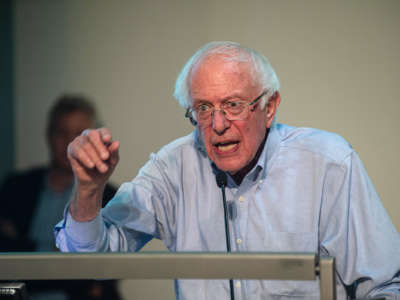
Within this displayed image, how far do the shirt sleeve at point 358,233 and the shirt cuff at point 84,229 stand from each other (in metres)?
0.59

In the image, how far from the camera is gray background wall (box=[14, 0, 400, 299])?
221 cm

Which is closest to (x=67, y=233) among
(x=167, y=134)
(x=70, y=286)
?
(x=70, y=286)

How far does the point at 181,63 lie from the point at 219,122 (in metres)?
1.31

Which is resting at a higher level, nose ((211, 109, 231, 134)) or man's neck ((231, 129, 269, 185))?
nose ((211, 109, 231, 134))

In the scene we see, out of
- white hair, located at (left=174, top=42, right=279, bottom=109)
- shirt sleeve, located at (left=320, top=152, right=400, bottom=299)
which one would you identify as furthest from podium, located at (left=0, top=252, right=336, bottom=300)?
white hair, located at (left=174, top=42, right=279, bottom=109)

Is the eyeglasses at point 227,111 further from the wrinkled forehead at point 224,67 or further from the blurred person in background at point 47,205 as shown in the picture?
the blurred person in background at point 47,205

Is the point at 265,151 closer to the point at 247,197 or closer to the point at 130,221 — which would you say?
the point at 247,197

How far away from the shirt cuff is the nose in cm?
39

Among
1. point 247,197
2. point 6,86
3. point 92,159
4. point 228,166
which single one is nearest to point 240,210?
point 247,197

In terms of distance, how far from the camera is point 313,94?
7.39 ft

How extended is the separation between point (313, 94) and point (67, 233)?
55.3 inches

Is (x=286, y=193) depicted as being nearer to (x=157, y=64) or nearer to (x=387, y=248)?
(x=387, y=248)

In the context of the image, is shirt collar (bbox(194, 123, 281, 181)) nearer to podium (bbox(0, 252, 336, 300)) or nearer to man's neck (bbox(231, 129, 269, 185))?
man's neck (bbox(231, 129, 269, 185))

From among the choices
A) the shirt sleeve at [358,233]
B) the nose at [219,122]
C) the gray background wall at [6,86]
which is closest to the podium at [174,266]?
the shirt sleeve at [358,233]
